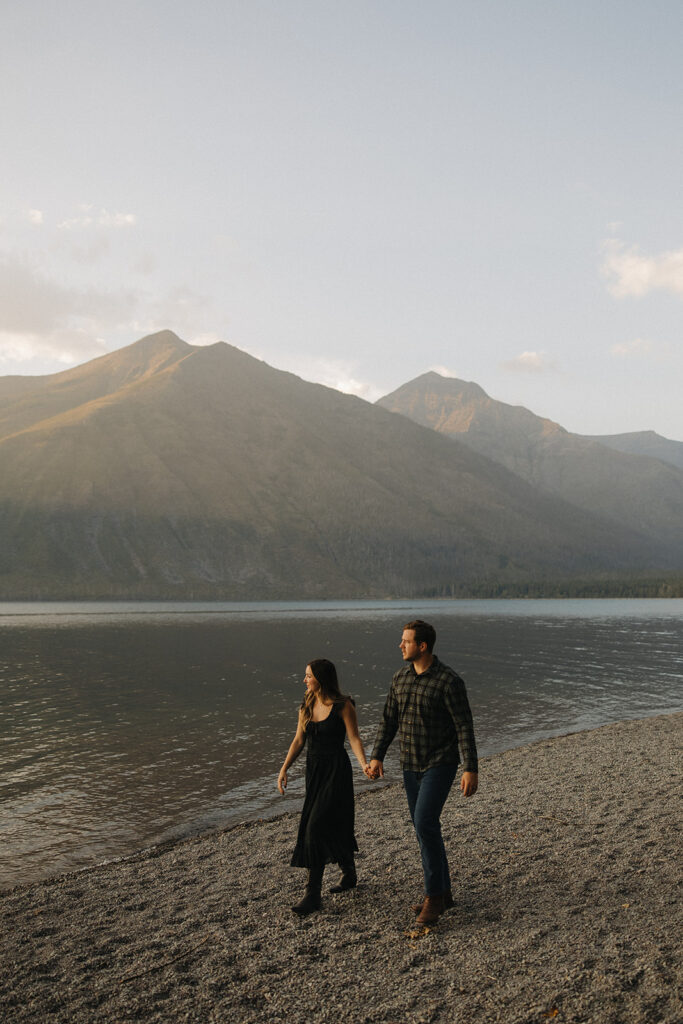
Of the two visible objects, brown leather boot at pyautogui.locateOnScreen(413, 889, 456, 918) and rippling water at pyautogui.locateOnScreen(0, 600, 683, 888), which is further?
rippling water at pyautogui.locateOnScreen(0, 600, 683, 888)

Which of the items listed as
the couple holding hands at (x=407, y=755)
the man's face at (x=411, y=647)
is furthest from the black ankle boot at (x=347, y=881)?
the man's face at (x=411, y=647)

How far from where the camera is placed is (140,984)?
27.0ft

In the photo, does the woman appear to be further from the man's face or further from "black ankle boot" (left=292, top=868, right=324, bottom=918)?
the man's face

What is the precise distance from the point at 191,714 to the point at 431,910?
28.9 metres

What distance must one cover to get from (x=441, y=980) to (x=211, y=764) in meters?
18.5

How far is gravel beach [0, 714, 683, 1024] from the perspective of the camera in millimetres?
7551

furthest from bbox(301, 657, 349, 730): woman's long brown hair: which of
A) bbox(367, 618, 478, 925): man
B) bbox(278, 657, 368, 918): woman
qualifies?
bbox(367, 618, 478, 925): man

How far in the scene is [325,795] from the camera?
394 inches

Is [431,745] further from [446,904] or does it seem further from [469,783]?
[446,904]

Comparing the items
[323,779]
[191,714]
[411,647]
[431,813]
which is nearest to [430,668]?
[411,647]

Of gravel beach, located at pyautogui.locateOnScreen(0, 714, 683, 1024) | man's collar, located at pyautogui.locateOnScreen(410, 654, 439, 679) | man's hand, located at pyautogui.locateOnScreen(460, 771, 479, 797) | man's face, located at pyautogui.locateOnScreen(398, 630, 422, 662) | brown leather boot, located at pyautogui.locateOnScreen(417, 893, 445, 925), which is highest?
man's face, located at pyautogui.locateOnScreen(398, 630, 422, 662)

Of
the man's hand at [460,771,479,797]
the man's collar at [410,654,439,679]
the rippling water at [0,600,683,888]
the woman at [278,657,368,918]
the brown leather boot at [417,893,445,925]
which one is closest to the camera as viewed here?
the man's hand at [460,771,479,797]

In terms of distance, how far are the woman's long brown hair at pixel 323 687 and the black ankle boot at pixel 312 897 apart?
2016 millimetres

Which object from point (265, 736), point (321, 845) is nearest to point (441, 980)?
point (321, 845)
